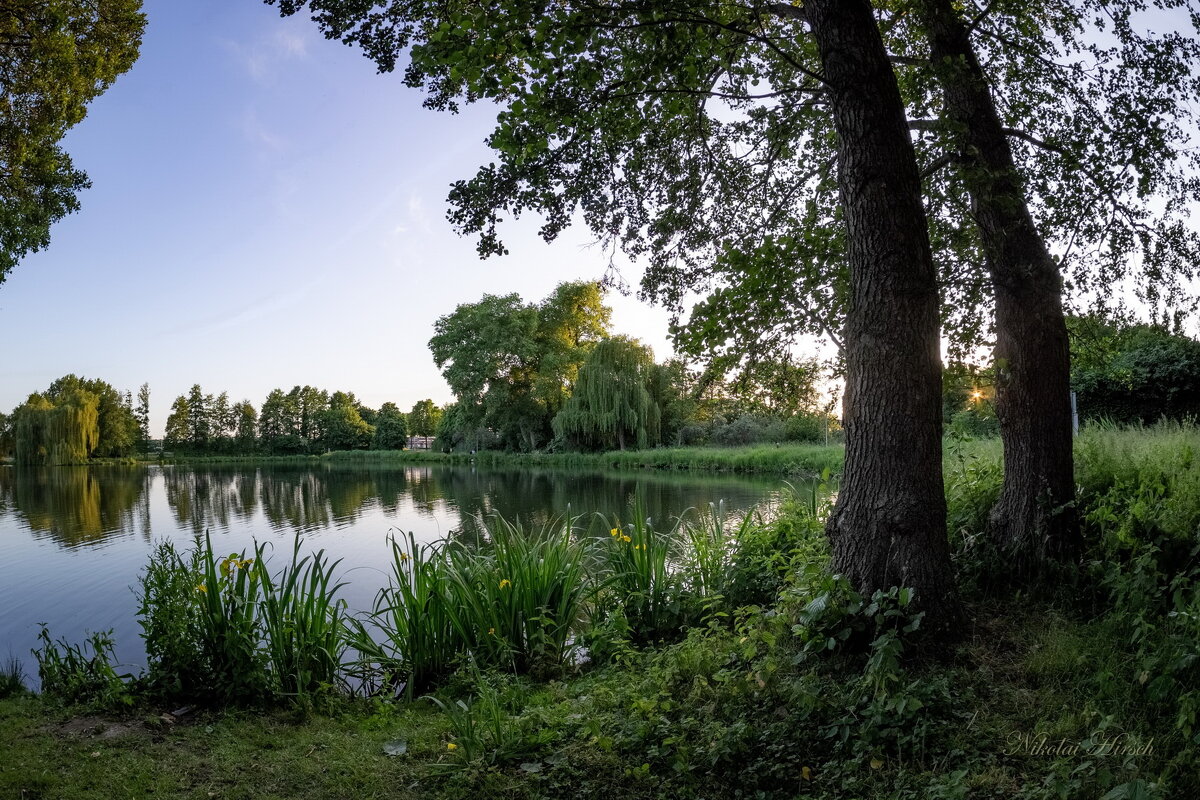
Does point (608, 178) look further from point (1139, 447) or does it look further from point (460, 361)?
point (460, 361)

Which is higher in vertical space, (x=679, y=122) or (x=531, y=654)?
(x=679, y=122)

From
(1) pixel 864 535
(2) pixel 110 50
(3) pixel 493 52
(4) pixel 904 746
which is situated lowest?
(4) pixel 904 746

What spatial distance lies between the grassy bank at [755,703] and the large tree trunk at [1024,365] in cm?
23

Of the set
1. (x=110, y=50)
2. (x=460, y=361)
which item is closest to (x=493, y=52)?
(x=110, y=50)

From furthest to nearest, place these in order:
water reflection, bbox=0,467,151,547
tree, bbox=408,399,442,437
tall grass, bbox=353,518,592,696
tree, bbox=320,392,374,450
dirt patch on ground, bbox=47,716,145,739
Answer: tree, bbox=408,399,442,437 < tree, bbox=320,392,374,450 < water reflection, bbox=0,467,151,547 < tall grass, bbox=353,518,592,696 < dirt patch on ground, bbox=47,716,145,739

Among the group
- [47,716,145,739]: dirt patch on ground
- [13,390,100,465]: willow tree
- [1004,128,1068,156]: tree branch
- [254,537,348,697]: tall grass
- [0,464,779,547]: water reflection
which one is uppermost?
[1004,128,1068,156]: tree branch

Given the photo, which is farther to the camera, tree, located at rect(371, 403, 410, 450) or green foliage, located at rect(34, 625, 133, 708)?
tree, located at rect(371, 403, 410, 450)

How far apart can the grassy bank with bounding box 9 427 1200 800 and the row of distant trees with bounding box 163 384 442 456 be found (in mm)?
72330

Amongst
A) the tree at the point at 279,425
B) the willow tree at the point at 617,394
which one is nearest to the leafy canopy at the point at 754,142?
the willow tree at the point at 617,394

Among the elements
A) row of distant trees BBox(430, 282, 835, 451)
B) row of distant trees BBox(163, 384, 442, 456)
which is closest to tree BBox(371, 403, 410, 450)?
row of distant trees BBox(163, 384, 442, 456)

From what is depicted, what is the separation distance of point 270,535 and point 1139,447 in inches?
567

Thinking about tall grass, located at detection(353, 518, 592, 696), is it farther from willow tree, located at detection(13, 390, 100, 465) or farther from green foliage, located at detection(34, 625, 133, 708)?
willow tree, located at detection(13, 390, 100, 465)

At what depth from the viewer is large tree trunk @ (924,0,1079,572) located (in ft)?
13.8

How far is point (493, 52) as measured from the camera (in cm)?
302
